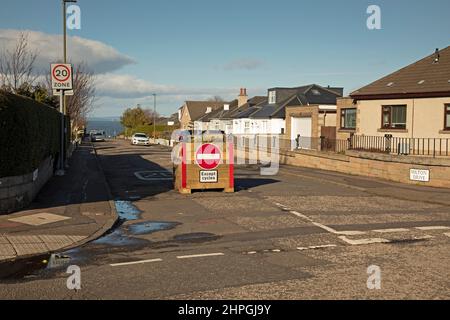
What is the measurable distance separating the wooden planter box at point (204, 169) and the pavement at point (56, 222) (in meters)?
2.49

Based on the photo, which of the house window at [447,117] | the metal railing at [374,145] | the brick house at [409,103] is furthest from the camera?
the brick house at [409,103]

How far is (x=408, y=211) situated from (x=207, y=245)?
684cm

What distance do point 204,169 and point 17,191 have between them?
602 centimetres

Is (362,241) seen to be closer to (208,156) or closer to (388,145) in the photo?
(208,156)

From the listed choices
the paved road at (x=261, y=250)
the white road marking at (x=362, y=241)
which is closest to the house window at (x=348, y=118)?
the paved road at (x=261, y=250)

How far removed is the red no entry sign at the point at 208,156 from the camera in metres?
16.0

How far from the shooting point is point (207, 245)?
935 centimetres

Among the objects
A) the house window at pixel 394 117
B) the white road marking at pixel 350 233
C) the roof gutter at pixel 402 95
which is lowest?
the white road marking at pixel 350 233

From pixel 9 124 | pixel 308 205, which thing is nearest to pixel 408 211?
pixel 308 205

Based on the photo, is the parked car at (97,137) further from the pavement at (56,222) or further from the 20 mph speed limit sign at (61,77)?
the pavement at (56,222)

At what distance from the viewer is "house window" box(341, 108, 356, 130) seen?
3084 centimetres

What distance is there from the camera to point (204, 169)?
1631cm

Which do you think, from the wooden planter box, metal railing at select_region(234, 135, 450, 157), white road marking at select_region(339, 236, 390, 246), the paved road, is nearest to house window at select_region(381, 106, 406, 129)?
metal railing at select_region(234, 135, 450, 157)
